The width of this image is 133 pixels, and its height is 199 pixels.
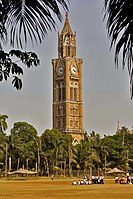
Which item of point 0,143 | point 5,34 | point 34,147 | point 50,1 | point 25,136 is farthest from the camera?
point 25,136

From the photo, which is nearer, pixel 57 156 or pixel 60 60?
pixel 57 156

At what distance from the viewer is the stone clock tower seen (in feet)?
380

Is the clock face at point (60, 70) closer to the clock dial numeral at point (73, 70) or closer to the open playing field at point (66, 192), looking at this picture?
the clock dial numeral at point (73, 70)

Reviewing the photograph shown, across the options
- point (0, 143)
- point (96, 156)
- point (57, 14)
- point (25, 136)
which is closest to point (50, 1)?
point (57, 14)

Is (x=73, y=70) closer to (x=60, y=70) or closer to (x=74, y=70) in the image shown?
(x=74, y=70)

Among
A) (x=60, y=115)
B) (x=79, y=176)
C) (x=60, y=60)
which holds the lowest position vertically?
(x=79, y=176)

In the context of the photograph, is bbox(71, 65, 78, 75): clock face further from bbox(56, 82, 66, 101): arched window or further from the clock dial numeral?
bbox(56, 82, 66, 101): arched window

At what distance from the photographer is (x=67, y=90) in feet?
384

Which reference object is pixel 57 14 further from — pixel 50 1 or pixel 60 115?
pixel 60 115

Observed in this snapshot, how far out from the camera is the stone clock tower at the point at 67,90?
116 metres

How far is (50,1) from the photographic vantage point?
292cm

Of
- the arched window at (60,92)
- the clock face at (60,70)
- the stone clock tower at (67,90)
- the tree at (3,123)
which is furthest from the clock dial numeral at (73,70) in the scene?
the tree at (3,123)

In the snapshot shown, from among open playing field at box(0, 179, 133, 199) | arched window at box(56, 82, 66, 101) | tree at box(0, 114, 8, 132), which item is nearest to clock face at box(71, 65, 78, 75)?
arched window at box(56, 82, 66, 101)

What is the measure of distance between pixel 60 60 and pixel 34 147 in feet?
174
